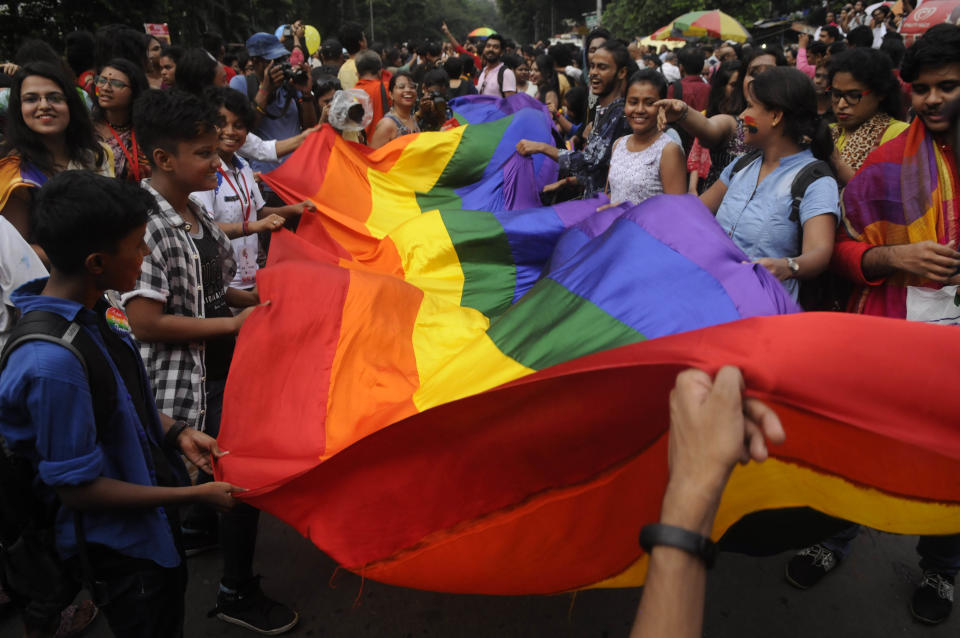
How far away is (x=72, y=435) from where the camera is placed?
1479 millimetres

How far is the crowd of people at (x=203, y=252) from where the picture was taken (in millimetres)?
1547

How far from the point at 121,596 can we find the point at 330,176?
3087 millimetres

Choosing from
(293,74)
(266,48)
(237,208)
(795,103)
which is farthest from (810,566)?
(266,48)

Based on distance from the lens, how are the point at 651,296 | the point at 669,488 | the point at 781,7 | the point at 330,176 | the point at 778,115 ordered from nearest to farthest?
the point at 669,488 < the point at 651,296 < the point at 778,115 < the point at 330,176 < the point at 781,7

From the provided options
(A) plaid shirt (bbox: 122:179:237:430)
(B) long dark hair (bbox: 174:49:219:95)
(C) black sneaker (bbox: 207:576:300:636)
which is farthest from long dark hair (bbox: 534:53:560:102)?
(C) black sneaker (bbox: 207:576:300:636)

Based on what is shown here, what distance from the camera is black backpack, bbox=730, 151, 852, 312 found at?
8.14ft

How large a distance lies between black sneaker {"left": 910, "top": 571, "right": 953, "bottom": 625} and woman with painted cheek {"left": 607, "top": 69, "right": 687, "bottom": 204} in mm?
2080

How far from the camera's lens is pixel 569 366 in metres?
1.50

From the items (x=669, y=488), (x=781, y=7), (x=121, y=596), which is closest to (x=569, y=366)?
(x=669, y=488)

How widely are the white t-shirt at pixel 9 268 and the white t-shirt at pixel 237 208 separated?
866 millimetres

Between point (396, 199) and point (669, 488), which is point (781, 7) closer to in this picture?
point (396, 199)

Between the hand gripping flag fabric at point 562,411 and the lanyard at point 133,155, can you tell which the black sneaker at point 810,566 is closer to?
the hand gripping flag fabric at point 562,411

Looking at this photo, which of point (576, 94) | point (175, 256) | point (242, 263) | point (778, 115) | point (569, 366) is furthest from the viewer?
point (576, 94)

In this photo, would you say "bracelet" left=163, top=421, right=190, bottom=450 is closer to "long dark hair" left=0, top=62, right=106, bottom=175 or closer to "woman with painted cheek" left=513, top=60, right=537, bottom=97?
"long dark hair" left=0, top=62, right=106, bottom=175
